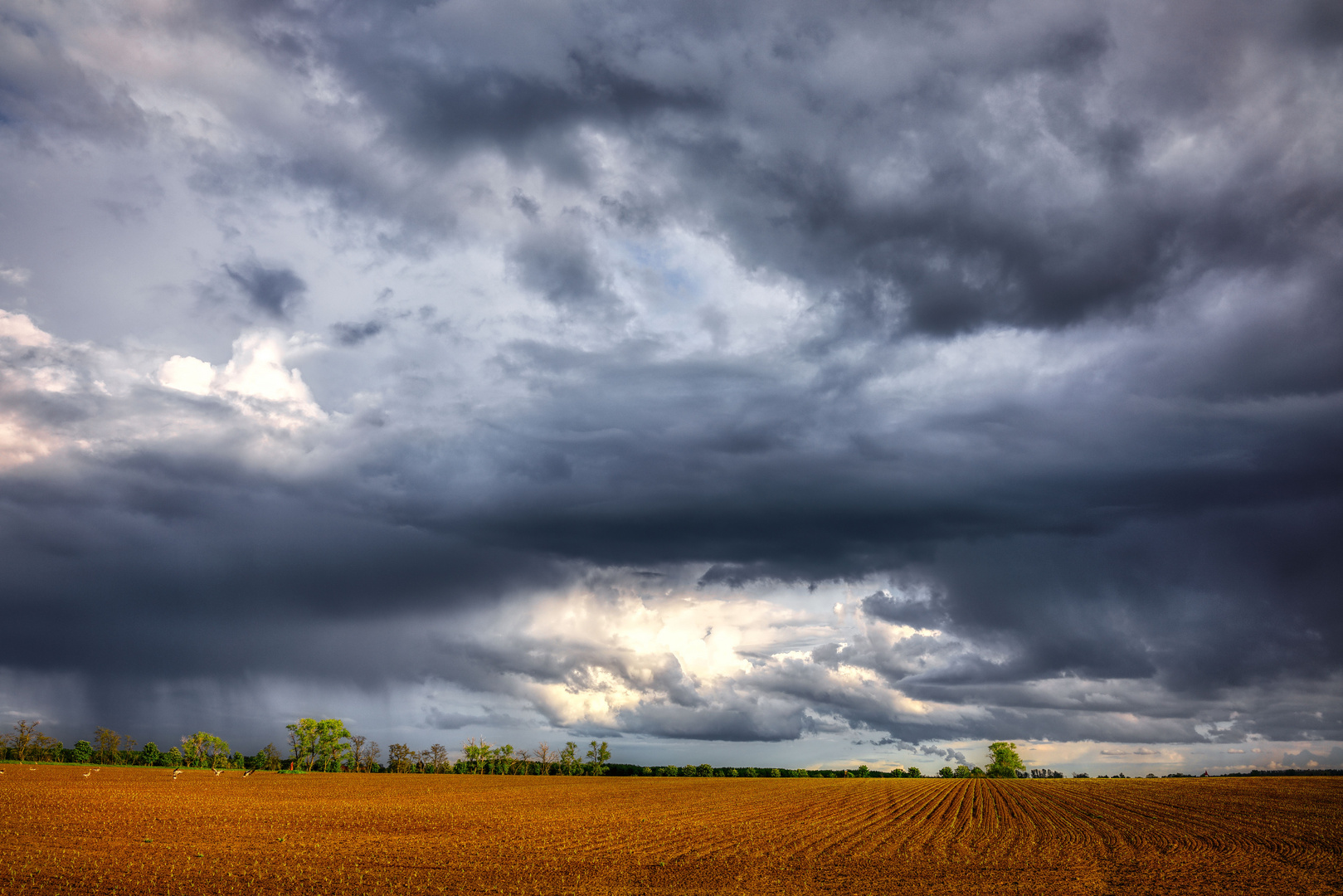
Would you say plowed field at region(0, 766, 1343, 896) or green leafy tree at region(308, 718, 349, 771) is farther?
green leafy tree at region(308, 718, 349, 771)

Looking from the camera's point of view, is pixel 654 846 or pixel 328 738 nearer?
pixel 654 846

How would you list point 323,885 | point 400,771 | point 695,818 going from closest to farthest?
point 323,885 < point 695,818 < point 400,771

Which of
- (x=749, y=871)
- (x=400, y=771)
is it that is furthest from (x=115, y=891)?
(x=400, y=771)

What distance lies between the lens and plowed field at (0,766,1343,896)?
31.7 m

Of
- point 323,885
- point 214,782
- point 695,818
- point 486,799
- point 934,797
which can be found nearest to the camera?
point 323,885

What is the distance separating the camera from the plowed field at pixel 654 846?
104 ft

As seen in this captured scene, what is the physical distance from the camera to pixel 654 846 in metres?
43.4

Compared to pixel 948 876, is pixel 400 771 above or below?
below

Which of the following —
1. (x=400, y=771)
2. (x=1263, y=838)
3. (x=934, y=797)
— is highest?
(x=1263, y=838)

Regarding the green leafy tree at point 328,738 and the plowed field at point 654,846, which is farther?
the green leafy tree at point 328,738

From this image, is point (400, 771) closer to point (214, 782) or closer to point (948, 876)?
point (214, 782)

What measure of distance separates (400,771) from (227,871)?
17535cm

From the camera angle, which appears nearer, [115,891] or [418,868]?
[115,891]

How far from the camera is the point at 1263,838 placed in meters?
48.0
